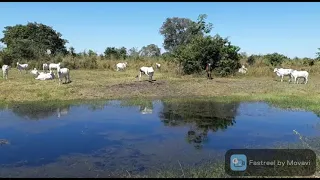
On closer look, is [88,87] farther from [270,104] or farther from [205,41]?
[205,41]

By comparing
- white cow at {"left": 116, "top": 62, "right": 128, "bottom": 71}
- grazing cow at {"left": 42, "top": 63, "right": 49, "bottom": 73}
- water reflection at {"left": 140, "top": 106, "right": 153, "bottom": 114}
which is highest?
white cow at {"left": 116, "top": 62, "right": 128, "bottom": 71}

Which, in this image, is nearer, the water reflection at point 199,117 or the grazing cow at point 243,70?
the water reflection at point 199,117

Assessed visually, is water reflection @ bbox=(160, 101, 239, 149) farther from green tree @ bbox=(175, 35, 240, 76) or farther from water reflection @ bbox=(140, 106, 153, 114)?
green tree @ bbox=(175, 35, 240, 76)

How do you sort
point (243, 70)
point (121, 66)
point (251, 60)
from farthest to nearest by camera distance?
point (251, 60)
point (121, 66)
point (243, 70)

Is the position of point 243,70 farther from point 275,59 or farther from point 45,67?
point 45,67

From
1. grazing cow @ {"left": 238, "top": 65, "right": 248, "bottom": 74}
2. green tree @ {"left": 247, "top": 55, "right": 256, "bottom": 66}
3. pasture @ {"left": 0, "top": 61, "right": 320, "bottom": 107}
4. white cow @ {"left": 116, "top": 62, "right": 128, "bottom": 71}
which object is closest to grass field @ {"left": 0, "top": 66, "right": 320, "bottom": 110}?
pasture @ {"left": 0, "top": 61, "right": 320, "bottom": 107}

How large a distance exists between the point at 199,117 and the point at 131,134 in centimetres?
385

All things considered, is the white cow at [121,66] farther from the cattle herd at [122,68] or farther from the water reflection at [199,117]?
the water reflection at [199,117]

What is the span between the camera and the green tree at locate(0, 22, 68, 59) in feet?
132

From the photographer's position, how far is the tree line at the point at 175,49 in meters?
30.3

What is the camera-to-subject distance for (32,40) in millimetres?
44750

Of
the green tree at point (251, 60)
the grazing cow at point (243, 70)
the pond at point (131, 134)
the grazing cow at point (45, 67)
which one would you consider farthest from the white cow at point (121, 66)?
the pond at point (131, 134)

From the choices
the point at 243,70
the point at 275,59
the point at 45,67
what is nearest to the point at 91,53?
the point at 45,67

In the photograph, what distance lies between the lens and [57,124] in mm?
13273
